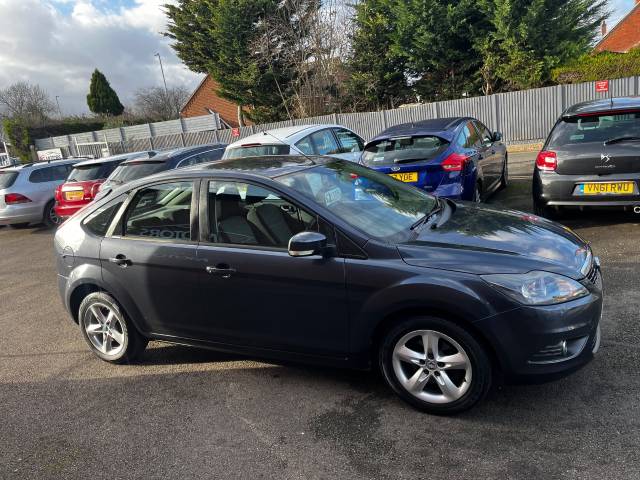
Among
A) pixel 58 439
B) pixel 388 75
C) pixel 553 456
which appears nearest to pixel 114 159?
pixel 58 439

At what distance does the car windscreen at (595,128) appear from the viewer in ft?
18.6

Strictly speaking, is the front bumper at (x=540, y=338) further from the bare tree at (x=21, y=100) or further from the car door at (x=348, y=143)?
the bare tree at (x=21, y=100)

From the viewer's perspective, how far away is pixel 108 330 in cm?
423

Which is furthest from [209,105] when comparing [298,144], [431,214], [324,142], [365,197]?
[431,214]

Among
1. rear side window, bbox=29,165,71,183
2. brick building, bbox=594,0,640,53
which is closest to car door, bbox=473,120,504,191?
rear side window, bbox=29,165,71,183

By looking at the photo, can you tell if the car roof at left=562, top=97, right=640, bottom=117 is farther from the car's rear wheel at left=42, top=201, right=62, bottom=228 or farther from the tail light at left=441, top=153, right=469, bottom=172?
the car's rear wheel at left=42, top=201, right=62, bottom=228

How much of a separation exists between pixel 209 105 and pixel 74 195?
33160mm

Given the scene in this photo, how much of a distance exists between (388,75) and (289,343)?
22.7m

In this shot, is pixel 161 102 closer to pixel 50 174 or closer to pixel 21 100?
pixel 21 100

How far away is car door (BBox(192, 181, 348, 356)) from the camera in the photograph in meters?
3.21

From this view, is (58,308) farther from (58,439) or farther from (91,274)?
(58,439)

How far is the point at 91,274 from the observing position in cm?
409

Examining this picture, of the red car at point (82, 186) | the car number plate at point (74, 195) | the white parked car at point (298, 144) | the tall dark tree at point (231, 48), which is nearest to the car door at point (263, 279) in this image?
the white parked car at point (298, 144)

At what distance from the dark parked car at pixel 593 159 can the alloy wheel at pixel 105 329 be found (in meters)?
4.91
